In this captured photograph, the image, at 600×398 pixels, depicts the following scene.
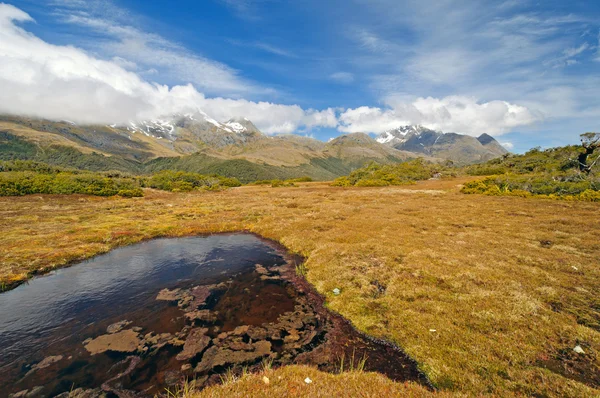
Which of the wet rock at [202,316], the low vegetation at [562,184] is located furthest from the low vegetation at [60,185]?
the low vegetation at [562,184]

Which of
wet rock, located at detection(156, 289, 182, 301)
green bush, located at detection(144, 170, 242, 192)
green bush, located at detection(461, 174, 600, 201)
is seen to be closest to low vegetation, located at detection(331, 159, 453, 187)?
green bush, located at detection(461, 174, 600, 201)

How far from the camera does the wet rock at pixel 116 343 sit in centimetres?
1372

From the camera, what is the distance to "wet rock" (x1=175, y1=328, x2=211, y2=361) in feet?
43.1

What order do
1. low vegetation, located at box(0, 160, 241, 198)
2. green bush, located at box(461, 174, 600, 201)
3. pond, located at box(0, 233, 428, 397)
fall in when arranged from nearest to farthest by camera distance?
pond, located at box(0, 233, 428, 397)
green bush, located at box(461, 174, 600, 201)
low vegetation, located at box(0, 160, 241, 198)

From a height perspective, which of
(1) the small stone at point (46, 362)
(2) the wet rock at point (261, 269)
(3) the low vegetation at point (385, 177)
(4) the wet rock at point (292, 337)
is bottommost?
(1) the small stone at point (46, 362)

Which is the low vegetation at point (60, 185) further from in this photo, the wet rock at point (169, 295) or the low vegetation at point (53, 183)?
the wet rock at point (169, 295)

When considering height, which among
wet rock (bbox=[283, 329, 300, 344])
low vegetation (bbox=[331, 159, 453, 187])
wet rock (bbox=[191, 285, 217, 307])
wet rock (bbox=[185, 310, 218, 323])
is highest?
low vegetation (bbox=[331, 159, 453, 187])

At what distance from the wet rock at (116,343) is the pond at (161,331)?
0.06 m

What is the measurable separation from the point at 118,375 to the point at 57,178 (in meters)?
90.5

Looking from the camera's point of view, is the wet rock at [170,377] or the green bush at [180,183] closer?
the wet rock at [170,377]

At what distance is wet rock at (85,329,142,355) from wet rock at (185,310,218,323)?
3018 millimetres

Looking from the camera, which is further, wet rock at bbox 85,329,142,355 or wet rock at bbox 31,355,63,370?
wet rock at bbox 85,329,142,355

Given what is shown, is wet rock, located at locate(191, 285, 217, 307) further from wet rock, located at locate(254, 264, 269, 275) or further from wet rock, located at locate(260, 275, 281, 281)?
wet rock, located at locate(254, 264, 269, 275)

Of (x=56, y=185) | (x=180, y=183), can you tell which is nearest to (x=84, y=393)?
(x=56, y=185)
